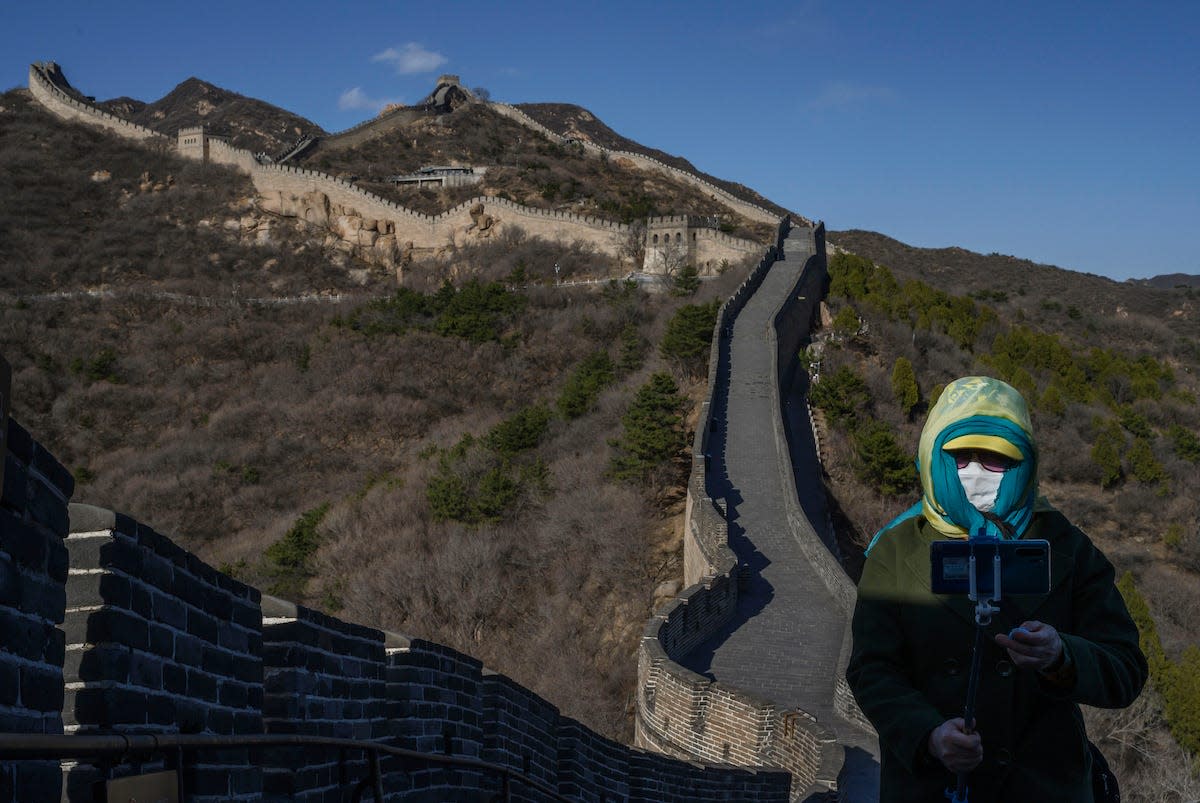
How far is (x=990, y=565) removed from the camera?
266cm

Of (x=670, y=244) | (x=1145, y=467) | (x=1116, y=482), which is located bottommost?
(x=1116, y=482)

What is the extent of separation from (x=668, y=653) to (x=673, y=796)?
22.4 feet

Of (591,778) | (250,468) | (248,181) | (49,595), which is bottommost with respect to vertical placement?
(250,468)

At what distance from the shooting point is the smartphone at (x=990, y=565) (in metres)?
2.64

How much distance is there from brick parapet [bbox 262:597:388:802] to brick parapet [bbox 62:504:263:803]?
24 cm

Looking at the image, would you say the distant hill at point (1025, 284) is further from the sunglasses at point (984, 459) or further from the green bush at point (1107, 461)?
the sunglasses at point (984, 459)

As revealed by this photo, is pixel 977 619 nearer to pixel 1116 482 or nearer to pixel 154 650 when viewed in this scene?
pixel 154 650

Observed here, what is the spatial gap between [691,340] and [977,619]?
102 ft

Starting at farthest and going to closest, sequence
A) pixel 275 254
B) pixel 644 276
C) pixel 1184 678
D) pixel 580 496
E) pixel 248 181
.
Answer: pixel 248 181
pixel 275 254
pixel 644 276
pixel 580 496
pixel 1184 678

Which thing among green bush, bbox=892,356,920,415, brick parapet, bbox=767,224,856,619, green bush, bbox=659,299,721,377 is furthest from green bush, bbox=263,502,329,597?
green bush, bbox=892,356,920,415

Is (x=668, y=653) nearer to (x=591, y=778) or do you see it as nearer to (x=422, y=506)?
(x=591, y=778)

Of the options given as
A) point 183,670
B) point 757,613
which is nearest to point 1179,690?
point 757,613

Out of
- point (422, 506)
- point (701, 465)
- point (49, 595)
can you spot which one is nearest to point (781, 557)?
point (701, 465)

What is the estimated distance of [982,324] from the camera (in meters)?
45.7
